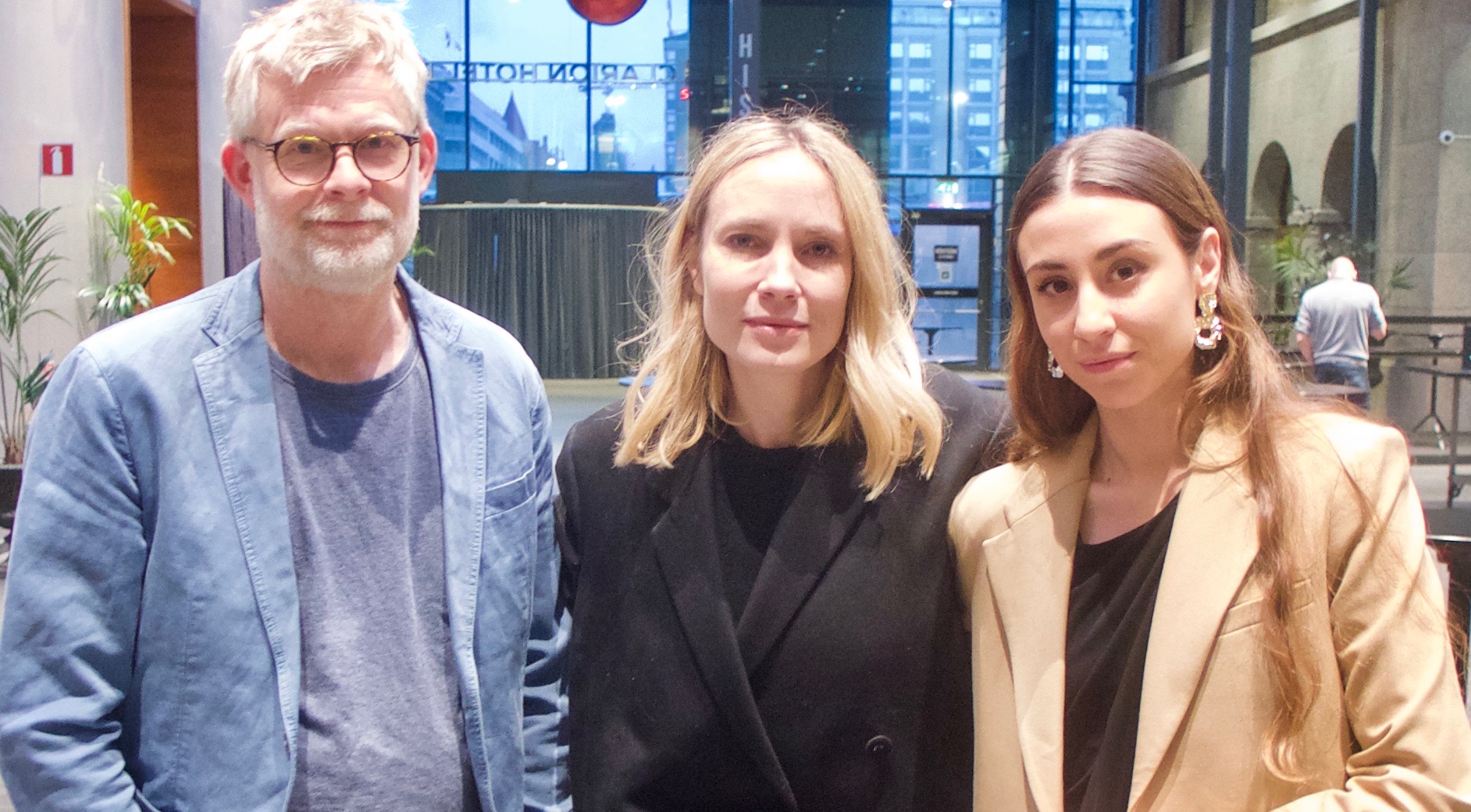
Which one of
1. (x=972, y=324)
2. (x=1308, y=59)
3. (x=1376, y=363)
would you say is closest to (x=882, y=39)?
(x=972, y=324)

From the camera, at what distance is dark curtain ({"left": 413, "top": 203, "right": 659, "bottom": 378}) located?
37.1 feet

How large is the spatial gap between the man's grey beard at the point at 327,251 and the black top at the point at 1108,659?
3.34 ft

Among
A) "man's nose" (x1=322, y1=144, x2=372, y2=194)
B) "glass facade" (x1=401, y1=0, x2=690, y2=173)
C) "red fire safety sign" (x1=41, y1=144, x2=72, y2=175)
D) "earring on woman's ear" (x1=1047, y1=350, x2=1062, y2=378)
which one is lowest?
"earring on woman's ear" (x1=1047, y1=350, x2=1062, y2=378)

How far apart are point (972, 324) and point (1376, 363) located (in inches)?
166

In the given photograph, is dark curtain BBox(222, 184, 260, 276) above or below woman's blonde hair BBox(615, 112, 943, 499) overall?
above

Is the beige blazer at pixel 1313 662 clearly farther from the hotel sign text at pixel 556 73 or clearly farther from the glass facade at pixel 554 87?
the hotel sign text at pixel 556 73

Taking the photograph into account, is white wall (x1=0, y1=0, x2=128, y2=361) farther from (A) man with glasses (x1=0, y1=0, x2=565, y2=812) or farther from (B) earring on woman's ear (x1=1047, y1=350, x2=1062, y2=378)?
(B) earring on woman's ear (x1=1047, y1=350, x2=1062, y2=378)

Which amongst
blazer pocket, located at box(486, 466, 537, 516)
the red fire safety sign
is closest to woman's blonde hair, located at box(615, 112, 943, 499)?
blazer pocket, located at box(486, 466, 537, 516)

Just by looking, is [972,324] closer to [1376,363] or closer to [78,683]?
[1376,363]

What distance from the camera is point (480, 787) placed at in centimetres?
162

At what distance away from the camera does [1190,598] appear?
4.58 ft

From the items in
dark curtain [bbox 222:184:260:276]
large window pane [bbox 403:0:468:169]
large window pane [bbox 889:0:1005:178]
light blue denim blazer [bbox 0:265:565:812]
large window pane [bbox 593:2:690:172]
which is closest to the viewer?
light blue denim blazer [bbox 0:265:565:812]

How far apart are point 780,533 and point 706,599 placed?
0.14 metres

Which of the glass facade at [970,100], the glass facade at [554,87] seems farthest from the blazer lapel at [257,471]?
the glass facade at [970,100]
